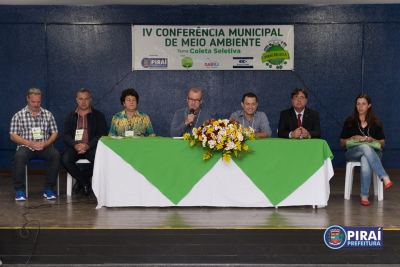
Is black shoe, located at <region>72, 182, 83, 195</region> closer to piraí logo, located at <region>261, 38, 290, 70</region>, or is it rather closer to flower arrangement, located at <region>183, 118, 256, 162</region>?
Answer: flower arrangement, located at <region>183, 118, 256, 162</region>

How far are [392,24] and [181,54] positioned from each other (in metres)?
2.87

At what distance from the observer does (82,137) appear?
5387mm

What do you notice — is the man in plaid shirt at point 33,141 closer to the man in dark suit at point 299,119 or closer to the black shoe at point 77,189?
the black shoe at point 77,189

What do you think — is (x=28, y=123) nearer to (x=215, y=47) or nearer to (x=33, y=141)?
(x=33, y=141)

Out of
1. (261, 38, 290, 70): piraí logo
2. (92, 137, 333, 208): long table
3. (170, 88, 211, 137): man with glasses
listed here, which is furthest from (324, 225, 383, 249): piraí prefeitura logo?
(261, 38, 290, 70): piraí logo

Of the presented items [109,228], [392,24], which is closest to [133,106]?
[109,228]

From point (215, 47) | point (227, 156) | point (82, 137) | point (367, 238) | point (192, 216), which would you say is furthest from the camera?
point (215, 47)

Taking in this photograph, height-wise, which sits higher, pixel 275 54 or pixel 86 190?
pixel 275 54

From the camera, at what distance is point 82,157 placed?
539 cm

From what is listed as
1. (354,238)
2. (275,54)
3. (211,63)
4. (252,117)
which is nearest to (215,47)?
(211,63)

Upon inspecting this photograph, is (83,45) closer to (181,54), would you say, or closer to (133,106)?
(181,54)

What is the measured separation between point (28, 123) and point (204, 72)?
8.37ft

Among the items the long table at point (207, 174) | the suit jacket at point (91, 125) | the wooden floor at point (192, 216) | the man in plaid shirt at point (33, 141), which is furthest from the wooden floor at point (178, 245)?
the suit jacket at point (91, 125)

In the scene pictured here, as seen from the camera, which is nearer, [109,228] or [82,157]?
[109,228]
